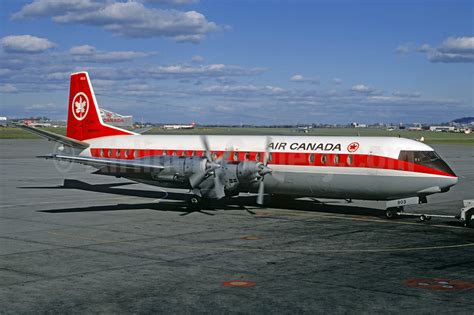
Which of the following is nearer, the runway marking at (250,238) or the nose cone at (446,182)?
the runway marking at (250,238)

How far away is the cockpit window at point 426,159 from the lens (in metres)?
26.1

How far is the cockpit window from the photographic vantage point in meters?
26.1

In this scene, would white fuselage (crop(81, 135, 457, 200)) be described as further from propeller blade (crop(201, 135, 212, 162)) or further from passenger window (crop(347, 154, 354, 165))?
propeller blade (crop(201, 135, 212, 162))

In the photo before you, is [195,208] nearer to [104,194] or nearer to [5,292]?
[104,194]

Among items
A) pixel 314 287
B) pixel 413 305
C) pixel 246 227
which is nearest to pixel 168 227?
pixel 246 227

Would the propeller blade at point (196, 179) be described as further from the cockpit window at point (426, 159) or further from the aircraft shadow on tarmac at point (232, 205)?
the cockpit window at point (426, 159)

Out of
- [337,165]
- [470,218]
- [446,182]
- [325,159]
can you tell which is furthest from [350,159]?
[470,218]

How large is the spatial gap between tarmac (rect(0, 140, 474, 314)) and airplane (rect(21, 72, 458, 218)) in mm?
1265

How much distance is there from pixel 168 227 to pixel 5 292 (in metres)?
10.7

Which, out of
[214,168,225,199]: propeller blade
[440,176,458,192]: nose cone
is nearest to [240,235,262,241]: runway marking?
[214,168,225,199]: propeller blade

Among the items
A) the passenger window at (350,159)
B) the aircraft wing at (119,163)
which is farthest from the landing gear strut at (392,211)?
the aircraft wing at (119,163)

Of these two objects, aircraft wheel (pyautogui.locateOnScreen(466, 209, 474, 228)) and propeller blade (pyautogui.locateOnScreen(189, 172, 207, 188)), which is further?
propeller blade (pyautogui.locateOnScreen(189, 172, 207, 188))

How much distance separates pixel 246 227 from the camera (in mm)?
24531

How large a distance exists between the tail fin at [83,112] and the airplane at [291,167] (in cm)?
372
